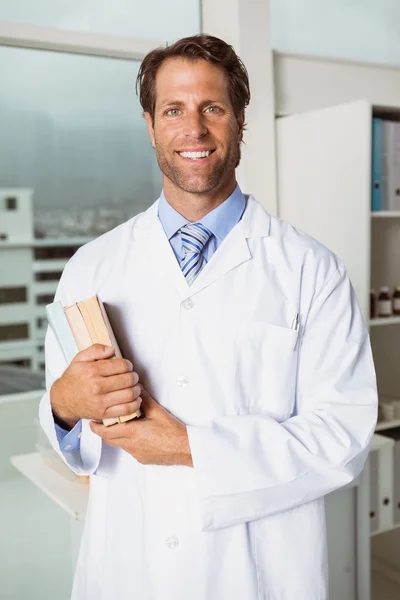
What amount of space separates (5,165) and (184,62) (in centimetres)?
116

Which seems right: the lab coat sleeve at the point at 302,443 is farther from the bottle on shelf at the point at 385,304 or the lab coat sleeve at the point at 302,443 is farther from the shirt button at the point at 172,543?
the bottle on shelf at the point at 385,304

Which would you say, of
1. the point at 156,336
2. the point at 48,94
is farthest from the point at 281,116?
the point at 156,336

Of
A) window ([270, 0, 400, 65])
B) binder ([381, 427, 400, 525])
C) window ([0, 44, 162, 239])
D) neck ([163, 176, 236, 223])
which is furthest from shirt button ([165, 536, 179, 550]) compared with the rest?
window ([270, 0, 400, 65])

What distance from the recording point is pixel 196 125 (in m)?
1.31

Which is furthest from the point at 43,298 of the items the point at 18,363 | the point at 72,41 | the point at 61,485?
the point at 72,41

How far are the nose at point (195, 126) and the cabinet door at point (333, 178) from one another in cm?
118

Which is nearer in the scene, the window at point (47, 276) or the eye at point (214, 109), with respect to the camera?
the eye at point (214, 109)

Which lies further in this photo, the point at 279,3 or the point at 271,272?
the point at 279,3

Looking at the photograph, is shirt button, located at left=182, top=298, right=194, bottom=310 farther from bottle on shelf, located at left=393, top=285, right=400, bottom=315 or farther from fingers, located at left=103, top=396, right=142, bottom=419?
bottle on shelf, located at left=393, top=285, right=400, bottom=315

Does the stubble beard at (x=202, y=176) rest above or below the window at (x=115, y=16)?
below

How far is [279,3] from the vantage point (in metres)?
2.90

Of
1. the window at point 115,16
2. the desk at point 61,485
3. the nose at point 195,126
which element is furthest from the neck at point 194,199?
the window at point 115,16

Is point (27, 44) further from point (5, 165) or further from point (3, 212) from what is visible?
point (3, 212)

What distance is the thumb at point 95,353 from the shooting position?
1177mm
